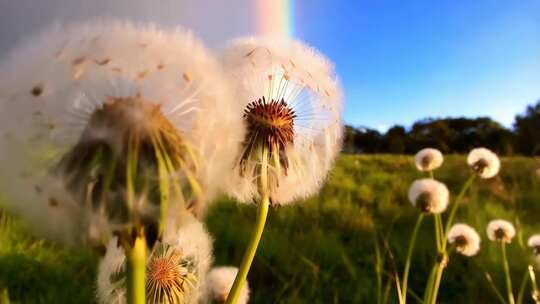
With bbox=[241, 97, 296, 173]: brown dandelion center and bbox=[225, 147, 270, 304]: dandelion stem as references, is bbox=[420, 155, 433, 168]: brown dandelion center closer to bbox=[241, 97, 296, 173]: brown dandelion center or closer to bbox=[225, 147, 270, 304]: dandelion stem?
bbox=[241, 97, 296, 173]: brown dandelion center

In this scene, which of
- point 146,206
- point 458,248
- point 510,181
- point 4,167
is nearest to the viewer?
point 146,206

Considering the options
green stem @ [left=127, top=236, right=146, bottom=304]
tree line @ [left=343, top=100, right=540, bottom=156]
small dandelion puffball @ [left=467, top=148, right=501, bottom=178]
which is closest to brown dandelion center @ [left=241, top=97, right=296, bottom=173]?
green stem @ [left=127, top=236, right=146, bottom=304]

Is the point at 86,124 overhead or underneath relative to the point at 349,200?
underneath

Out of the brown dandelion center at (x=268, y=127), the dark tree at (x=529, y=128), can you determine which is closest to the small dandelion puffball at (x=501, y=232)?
the brown dandelion center at (x=268, y=127)

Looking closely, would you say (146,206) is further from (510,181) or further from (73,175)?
(510,181)

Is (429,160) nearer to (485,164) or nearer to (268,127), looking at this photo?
(485,164)

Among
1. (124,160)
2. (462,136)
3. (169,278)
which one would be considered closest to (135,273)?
(124,160)

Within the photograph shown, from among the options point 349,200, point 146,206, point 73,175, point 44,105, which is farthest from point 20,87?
point 349,200

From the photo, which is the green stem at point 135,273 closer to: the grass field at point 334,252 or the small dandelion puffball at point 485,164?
the grass field at point 334,252
